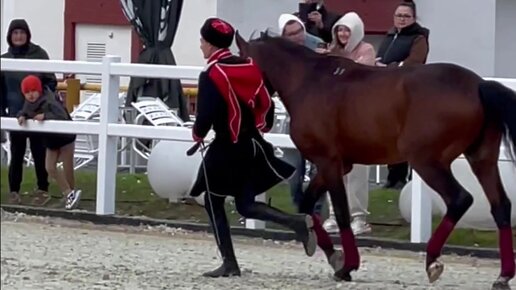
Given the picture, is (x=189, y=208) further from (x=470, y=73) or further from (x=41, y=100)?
(x=470, y=73)

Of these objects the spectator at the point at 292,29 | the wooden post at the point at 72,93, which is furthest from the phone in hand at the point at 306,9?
the wooden post at the point at 72,93

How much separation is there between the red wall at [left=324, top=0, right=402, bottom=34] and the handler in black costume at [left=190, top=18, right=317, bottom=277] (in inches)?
512

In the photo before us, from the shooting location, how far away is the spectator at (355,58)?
12.9 metres

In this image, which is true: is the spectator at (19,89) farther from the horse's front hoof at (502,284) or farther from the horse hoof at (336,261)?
the horse's front hoof at (502,284)

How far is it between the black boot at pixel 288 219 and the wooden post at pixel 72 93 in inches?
411

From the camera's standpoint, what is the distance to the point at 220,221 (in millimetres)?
10836

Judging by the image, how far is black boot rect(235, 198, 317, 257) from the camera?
10.5 metres

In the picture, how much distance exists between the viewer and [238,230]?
1363 centimetres

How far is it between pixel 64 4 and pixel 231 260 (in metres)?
17.0

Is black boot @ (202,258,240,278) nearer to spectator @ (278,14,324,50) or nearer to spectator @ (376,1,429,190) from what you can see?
spectator @ (278,14,324,50)

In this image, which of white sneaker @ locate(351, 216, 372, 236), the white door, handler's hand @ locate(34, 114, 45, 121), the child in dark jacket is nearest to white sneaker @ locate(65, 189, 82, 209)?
the child in dark jacket

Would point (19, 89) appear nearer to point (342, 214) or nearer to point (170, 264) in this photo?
point (170, 264)

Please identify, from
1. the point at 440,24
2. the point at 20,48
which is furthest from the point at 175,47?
the point at 20,48

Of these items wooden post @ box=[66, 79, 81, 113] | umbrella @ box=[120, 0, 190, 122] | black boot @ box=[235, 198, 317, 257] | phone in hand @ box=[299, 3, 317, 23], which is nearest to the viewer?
black boot @ box=[235, 198, 317, 257]
